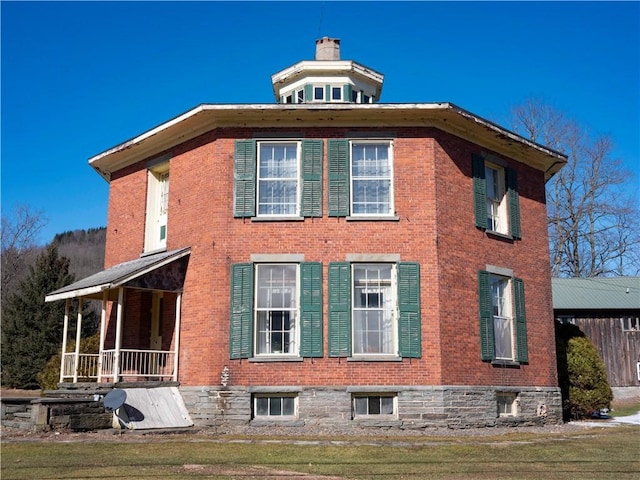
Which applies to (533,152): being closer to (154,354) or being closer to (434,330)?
(434,330)

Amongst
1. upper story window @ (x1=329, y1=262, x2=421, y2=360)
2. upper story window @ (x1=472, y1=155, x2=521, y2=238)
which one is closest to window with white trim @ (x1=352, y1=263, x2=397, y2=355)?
upper story window @ (x1=329, y1=262, x2=421, y2=360)

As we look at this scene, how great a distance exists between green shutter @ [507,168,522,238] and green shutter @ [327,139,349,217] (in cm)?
495

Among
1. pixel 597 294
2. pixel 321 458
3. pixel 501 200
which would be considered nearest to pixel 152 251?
pixel 321 458

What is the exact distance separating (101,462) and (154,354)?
7548 millimetres

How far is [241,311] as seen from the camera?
15.7m

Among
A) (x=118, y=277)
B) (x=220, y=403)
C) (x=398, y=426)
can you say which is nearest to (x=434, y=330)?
(x=398, y=426)

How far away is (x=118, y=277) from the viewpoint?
15750mm

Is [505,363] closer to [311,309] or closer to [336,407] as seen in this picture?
[336,407]

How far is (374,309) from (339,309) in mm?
838

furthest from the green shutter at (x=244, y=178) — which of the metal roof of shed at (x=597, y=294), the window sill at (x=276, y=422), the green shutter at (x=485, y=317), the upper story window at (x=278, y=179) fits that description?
the metal roof of shed at (x=597, y=294)

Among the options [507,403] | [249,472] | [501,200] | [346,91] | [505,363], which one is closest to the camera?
[249,472]

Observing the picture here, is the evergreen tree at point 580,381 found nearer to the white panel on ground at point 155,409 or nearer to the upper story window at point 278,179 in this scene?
the upper story window at point 278,179

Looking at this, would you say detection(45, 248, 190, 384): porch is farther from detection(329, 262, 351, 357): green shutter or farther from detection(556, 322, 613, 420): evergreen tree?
detection(556, 322, 613, 420): evergreen tree

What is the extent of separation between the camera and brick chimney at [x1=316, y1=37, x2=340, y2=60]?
74.5ft
